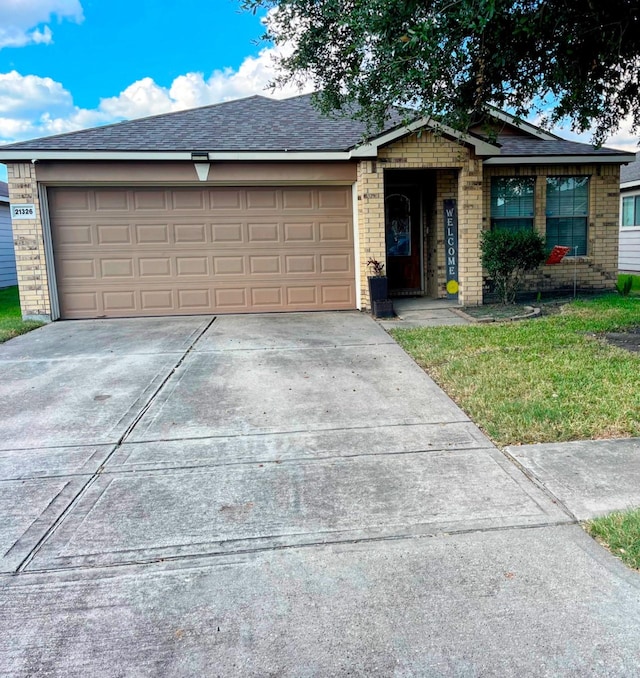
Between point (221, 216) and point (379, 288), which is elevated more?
point (221, 216)

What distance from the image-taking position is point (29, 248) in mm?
10414

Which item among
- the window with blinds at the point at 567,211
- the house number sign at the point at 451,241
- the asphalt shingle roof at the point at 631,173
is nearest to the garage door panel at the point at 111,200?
the house number sign at the point at 451,241

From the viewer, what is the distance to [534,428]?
14.7ft

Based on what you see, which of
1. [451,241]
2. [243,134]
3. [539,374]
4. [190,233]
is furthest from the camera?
[451,241]

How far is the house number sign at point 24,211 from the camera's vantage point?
10.3 meters

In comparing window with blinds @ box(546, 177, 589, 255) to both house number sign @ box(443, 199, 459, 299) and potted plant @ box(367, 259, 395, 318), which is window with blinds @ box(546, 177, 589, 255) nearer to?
house number sign @ box(443, 199, 459, 299)

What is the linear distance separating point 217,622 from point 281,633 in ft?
0.94

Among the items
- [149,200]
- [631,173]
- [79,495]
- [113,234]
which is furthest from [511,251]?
[631,173]

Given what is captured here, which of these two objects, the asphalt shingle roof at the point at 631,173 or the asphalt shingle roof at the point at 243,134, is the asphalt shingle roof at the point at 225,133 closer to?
the asphalt shingle roof at the point at 243,134

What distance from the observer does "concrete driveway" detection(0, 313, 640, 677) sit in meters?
2.23

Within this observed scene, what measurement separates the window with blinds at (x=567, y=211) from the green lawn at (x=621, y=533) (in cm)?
1007

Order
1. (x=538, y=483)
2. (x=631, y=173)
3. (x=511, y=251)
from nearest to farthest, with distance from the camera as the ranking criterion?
(x=538, y=483)
(x=511, y=251)
(x=631, y=173)

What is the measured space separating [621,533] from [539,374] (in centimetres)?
315

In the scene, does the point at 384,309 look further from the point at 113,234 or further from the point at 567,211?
the point at 113,234
